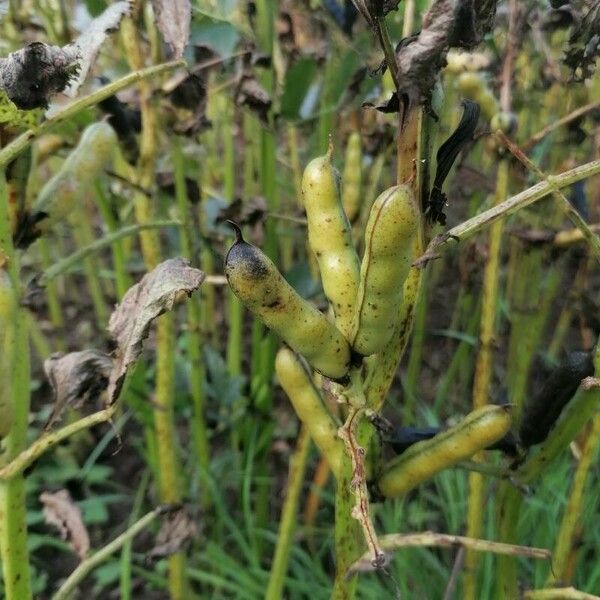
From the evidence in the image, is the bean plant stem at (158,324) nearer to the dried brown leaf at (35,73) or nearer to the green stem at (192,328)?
the green stem at (192,328)

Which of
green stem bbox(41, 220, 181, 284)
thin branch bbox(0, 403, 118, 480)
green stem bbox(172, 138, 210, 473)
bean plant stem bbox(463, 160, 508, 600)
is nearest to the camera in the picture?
thin branch bbox(0, 403, 118, 480)

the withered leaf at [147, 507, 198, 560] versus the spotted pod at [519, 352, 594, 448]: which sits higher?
the spotted pod at [519, 352, 594, 448]

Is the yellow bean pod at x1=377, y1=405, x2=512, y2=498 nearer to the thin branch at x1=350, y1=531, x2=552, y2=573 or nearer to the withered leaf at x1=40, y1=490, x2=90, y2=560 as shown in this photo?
the thin branch at x1=350, y1=531, x2=552, y2=573

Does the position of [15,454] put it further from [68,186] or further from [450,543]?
[450,543]

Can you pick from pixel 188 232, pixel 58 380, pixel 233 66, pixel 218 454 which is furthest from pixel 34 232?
pixel 218 454

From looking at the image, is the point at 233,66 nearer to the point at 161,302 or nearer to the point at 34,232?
the point at 34,232

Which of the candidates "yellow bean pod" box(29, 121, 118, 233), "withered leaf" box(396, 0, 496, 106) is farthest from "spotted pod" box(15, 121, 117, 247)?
"withered leaf" box(396, 0, 496, 106)

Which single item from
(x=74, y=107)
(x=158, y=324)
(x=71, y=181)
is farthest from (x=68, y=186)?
(x=158, y=324)
